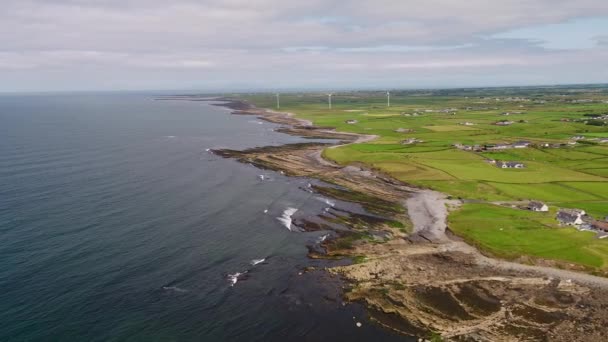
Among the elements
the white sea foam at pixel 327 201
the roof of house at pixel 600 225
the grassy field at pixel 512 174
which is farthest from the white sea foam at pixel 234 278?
the roof of house at pixel 600 225

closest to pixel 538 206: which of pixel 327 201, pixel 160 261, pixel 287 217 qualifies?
pixel 327 201

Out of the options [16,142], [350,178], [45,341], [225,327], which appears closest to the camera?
[45,341]

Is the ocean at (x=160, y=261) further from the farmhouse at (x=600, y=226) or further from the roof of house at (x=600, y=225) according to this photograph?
the roof of house at (x=600, y=225)

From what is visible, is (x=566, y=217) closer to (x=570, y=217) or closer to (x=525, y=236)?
(x=570, y=217)

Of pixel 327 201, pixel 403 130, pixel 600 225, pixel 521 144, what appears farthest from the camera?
pixel 403 130

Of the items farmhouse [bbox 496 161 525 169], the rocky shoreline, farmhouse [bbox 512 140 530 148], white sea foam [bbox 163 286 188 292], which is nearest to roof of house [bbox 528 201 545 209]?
the rocky shoreline

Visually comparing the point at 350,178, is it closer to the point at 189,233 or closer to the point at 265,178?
the point at 265,178

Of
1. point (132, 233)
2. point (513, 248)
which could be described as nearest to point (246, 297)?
point (132, 233)
